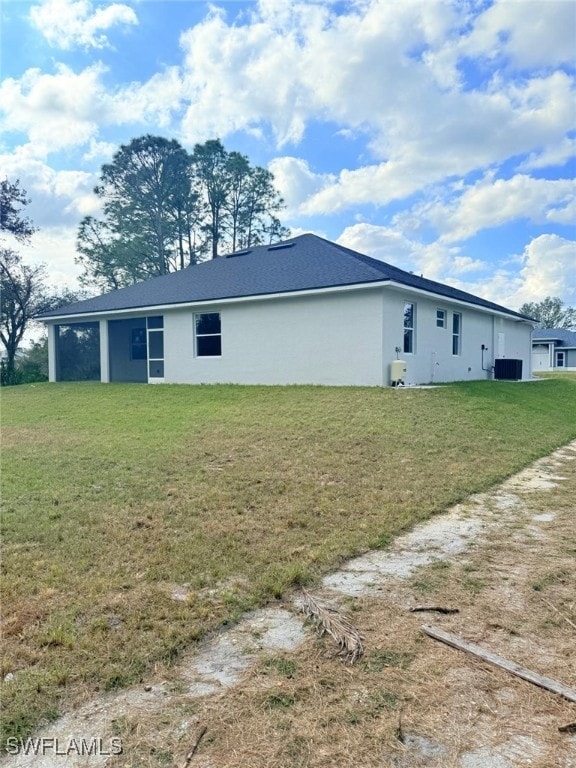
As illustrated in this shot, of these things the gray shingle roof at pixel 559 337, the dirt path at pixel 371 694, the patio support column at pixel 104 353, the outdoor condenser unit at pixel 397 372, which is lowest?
the dirt path at pixel 371 694

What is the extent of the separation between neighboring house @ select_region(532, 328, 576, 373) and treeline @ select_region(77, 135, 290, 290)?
29.0 m

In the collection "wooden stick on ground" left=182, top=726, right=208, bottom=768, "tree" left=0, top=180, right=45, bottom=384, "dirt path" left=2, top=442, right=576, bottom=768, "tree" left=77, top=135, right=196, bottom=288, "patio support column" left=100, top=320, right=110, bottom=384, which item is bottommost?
"dirt path" left=2, top=442, right=576, bottom=768

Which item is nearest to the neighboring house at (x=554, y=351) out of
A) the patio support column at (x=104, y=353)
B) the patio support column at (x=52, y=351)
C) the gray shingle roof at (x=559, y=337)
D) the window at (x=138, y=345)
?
the gray shingle roof at (x=559, y=337)

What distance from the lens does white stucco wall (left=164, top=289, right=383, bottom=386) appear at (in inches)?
517

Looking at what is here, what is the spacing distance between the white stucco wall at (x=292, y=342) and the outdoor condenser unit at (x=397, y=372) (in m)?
0.39

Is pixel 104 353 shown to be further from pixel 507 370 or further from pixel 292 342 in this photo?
pixel 507 370

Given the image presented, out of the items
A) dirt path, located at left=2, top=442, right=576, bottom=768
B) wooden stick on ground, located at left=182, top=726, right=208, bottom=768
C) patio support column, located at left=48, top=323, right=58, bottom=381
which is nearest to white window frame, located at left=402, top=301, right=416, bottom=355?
dirt path, located at left=2, top=442, right=576, bottom=768

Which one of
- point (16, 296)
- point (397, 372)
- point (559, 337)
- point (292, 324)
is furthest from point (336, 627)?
point (559, 337)

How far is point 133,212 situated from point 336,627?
115 ft

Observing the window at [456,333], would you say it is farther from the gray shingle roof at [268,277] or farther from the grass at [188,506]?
the grass at [188,506]

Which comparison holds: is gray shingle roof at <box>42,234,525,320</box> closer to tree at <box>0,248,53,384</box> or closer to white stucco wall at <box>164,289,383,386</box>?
white stucco wall at <box>164,289,383,386</box>

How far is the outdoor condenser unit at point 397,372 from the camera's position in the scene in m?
13.0

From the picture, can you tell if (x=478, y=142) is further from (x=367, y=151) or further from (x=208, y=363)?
(x=208, y=363)

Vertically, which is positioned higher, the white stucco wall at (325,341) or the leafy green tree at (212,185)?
the leafy green tree at (212,185)
